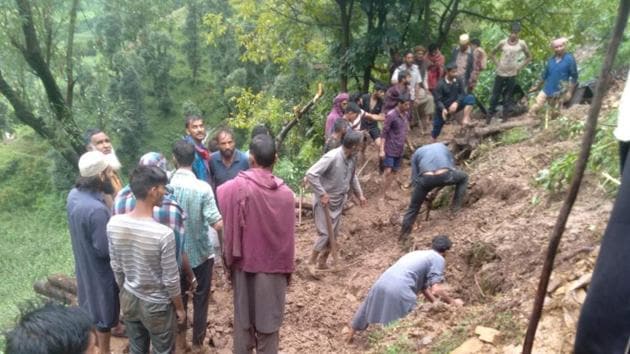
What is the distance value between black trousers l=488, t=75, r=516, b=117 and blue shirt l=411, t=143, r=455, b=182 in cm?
335

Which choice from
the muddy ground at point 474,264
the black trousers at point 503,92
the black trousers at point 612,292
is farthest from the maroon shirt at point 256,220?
the black trousers at point 503,92

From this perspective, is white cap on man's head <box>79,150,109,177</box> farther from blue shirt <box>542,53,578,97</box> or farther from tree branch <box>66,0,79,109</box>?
tree branch <box>66,0,79,109</box>

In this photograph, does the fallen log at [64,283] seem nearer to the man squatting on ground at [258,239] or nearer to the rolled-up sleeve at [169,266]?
the man squatting on ground at [258,239]

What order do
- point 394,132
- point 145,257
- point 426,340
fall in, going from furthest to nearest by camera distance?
point 394,132 → point 426,340 → point 145,257

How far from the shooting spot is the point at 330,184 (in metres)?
5.73

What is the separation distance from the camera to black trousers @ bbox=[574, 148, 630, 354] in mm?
1141

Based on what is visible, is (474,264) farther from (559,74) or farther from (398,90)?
(559,74)

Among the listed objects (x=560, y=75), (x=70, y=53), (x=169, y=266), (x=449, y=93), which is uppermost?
(x=70, y=53)

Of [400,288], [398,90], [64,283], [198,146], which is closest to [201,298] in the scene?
[198,146]

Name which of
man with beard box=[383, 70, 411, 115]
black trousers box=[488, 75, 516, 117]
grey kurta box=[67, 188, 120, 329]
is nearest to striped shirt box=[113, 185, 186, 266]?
grey kurta box=[67, 188, 120, 329]

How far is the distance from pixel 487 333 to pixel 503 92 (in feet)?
22.5

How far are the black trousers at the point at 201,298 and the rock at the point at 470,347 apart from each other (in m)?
2.08

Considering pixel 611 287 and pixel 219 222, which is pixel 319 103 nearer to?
pixel 219 222

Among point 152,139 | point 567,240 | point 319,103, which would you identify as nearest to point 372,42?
point 319,103
